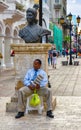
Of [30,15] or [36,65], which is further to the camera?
[30,15]

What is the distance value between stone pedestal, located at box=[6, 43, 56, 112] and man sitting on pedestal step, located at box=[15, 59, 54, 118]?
23.0 inches

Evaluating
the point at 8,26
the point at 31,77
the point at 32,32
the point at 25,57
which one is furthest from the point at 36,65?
the point at 8,26

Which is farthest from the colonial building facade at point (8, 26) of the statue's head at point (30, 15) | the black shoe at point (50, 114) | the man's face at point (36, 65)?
the black shoe at point (50, 114)

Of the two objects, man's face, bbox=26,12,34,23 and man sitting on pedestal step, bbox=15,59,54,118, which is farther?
man's face, bbox=26,12,34,23

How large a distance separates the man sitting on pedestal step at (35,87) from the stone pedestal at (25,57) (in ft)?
1.92

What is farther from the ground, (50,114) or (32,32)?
(32,32)

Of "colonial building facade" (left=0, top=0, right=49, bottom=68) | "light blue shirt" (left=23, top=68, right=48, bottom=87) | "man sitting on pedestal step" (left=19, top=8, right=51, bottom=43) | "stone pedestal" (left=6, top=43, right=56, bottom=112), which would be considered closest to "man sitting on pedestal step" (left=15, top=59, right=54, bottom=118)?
"light blue shirt" (left=23, top=68, right=48, bottom=87)

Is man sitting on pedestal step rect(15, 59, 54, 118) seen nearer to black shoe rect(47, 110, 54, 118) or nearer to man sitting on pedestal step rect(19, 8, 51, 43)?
black shoe rect(47, 110, 54, 118)

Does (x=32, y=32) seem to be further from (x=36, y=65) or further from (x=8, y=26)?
(x=8, y=26)

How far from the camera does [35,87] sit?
9.66 meters

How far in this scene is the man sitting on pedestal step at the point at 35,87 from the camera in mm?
9688

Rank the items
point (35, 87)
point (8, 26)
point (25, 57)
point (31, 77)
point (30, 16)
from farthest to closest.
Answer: point (8, 26), point (30, 16), point (25, 57), point (31, 77), point (35, 87)

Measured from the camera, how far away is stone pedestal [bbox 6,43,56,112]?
409 inches

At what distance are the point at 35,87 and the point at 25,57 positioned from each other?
3.86 ft
